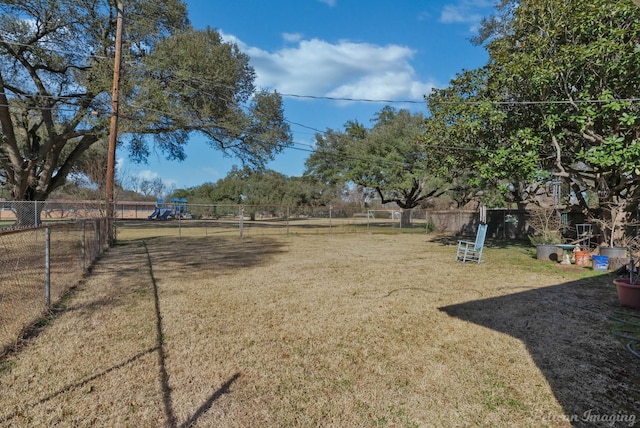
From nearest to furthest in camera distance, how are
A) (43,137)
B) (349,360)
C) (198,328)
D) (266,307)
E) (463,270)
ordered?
(349,360) < (198,328) < (266,307) < (463,270) < (43,137)

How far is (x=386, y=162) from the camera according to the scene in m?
22.9

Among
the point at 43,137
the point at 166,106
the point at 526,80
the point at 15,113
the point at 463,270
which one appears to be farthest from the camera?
the point at 43,137

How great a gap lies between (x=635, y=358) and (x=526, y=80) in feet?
27.6

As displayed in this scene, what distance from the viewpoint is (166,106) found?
1464cm

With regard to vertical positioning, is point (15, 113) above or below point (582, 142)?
above

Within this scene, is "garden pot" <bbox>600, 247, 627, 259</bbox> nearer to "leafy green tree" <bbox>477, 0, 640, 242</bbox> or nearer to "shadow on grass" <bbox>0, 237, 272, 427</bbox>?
"leafy green tree" <bbox>477, 0, 640, 242</bbox>

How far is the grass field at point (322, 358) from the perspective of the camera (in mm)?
2361

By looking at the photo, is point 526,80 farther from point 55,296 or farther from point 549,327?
point 55,296

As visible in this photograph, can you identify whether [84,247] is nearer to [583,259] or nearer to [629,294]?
[629,294]

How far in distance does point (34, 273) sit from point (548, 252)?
1192 cm

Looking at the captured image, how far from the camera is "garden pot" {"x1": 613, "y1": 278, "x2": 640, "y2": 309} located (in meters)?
4.66

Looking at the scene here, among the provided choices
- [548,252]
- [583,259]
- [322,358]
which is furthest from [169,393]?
[548,252]

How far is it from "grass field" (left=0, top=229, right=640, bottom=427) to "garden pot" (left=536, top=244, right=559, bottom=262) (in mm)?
3544

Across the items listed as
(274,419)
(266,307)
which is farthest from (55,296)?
(274,419)
